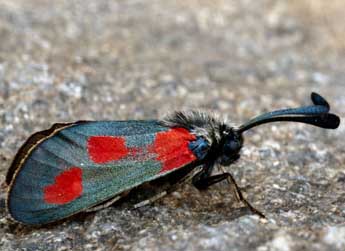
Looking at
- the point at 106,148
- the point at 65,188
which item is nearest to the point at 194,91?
the point at 106,148

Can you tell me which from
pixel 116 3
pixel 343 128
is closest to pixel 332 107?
pixel 343 128

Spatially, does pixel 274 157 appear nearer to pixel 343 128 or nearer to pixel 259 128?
pixel 259 128

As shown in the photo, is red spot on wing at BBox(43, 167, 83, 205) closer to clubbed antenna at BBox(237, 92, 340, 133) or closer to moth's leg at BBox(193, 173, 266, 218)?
moth's leg at BBox(193, 173, 266, 218)

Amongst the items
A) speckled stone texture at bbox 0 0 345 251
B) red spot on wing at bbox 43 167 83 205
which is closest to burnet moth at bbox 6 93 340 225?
red spot on wing at bbox 43 167 83 205

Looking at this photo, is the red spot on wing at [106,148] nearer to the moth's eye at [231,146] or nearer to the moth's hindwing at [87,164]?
the moth's hindwing at [87,164]

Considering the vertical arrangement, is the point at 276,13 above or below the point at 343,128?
above

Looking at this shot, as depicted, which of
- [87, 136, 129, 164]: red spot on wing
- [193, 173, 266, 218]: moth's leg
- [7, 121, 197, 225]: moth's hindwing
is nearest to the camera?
[7, 121, 197, 225]: moth's hindwing
